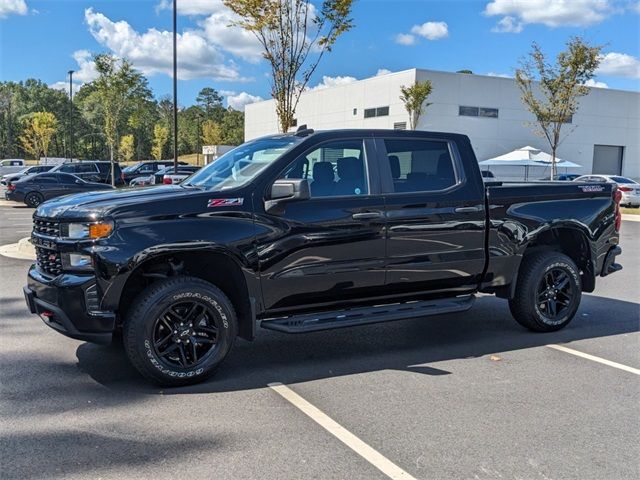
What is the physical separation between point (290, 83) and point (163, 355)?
409 inches

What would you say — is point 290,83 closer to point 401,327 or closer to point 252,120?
point 401,327

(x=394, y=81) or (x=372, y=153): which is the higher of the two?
(x=394, y=81)

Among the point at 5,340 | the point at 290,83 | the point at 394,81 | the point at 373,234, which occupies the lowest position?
the point at 5,340

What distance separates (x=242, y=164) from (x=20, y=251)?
8.23 meters

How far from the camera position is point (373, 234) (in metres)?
5.12

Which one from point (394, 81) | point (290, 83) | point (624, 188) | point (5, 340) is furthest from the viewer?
point (394, 81)

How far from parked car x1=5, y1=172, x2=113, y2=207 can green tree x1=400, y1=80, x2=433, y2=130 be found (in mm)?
20005

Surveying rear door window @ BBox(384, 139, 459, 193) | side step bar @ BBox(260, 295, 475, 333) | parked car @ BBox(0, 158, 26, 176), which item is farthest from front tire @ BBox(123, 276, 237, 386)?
parked car @ BBox(0, 158, 26, 176)

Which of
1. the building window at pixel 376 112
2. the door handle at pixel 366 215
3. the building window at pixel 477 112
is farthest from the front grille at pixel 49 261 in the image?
the building window at pixel 477 112

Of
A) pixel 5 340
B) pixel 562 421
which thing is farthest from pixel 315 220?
pixel 5 340

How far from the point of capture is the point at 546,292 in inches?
243

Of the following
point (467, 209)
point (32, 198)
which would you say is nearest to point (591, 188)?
point (467, 209)

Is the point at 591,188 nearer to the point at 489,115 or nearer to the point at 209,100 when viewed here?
the point at 489,115

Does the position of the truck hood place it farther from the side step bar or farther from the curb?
the curb
